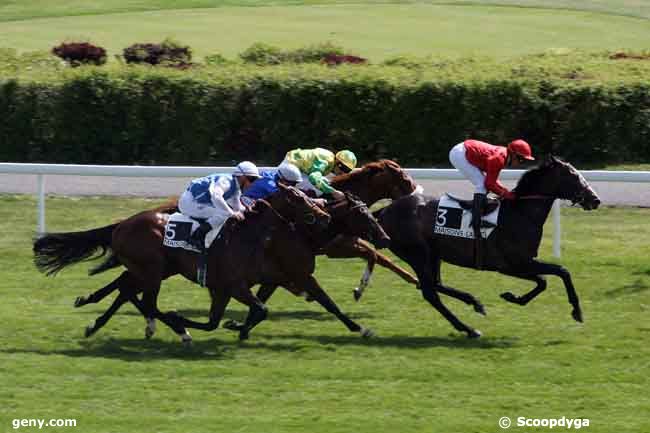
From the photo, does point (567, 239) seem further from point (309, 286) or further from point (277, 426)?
point (277, 426)

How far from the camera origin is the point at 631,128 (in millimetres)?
15500

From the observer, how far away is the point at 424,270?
929 cm

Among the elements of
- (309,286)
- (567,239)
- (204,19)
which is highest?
(309,286)

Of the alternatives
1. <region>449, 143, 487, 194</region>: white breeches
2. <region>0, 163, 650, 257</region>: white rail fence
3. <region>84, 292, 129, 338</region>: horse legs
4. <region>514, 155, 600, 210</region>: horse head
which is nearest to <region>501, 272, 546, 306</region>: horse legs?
<region>514, 155, 600, 210</region>: horse head

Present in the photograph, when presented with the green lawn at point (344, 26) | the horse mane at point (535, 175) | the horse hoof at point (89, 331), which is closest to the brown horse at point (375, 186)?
the horse mane at point (535, 175)

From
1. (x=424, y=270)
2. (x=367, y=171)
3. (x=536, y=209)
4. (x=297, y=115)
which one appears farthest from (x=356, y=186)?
(x=297, y=115)

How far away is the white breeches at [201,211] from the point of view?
8773mm

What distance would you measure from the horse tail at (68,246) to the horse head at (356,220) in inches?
63.6

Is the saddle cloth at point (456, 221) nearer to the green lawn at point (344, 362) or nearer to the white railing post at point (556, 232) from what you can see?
the green lawn at point (344, 362)

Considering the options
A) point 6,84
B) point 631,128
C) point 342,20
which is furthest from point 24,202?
point 342,20

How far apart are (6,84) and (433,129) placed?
5.40 metres

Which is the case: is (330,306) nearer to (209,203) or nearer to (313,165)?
(209,203)

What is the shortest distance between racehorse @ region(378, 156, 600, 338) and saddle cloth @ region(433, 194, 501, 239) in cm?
3

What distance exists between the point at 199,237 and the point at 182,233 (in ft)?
0.46
